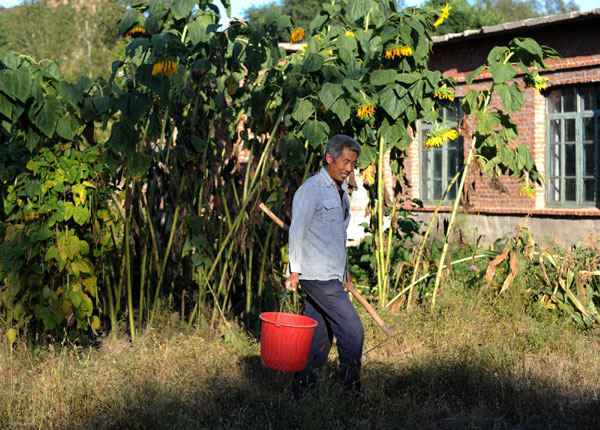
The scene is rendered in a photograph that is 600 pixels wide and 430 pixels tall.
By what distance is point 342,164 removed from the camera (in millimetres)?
4895

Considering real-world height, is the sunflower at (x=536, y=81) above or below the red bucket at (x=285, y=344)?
above

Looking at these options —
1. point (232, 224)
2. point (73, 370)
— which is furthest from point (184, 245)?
point (73, 370)

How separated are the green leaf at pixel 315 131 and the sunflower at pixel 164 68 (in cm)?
105

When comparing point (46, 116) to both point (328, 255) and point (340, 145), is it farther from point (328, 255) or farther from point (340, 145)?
point (328, 255)

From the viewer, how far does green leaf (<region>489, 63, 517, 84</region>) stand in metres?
6.18

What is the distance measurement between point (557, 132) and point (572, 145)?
0.34 metres

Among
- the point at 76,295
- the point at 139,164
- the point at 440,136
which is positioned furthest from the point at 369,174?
the point at 76,295

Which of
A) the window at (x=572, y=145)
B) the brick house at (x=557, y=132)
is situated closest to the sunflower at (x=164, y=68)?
the brick house at (x=557, y=132)

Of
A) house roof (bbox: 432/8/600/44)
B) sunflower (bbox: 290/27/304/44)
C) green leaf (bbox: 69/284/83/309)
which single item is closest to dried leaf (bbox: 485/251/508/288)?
sunflower (bbox: 290/27/304/44)

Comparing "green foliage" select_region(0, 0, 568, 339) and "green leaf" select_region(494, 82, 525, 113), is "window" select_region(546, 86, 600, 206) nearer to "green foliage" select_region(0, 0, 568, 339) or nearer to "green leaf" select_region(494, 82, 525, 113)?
"green foliage" select_region(0, 0, 568, 339)

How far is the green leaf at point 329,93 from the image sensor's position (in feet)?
17.8

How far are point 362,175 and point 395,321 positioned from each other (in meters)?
1.24

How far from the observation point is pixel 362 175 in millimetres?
6422

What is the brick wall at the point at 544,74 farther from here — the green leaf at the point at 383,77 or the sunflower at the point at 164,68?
the sunflower at the point at 164,68
